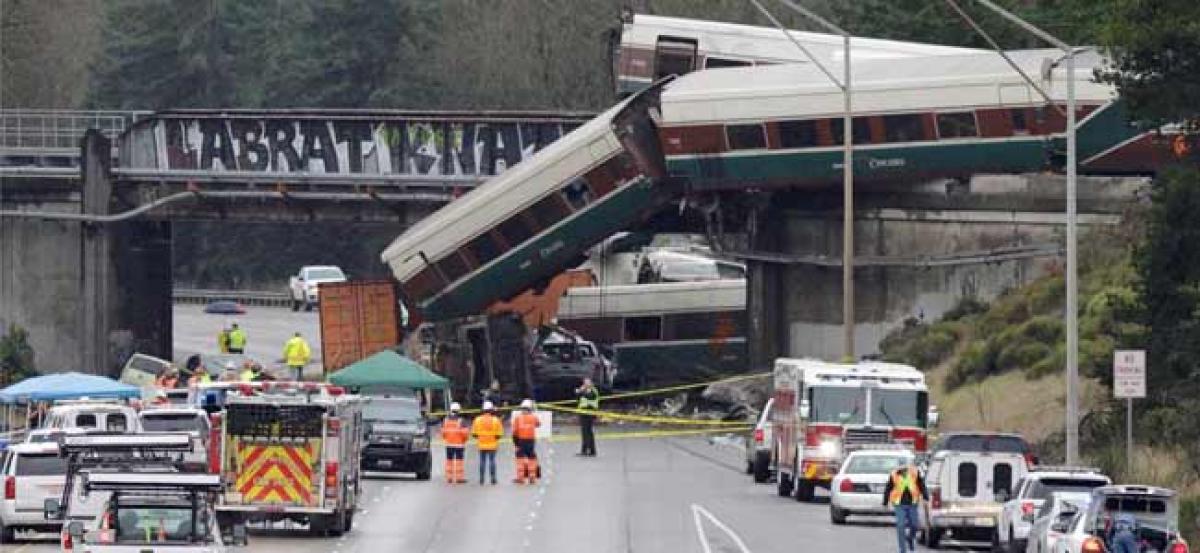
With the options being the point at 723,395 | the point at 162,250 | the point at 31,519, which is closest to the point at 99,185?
the point at 162,250

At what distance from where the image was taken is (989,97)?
67.4 metres

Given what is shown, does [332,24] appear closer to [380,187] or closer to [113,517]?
[380,187]

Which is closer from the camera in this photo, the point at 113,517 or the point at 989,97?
the point at 113,517

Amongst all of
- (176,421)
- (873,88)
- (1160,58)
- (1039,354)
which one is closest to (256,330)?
Answer: (873,88)

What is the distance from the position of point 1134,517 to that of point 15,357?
5229 centimetres

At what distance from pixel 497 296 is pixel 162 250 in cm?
1432

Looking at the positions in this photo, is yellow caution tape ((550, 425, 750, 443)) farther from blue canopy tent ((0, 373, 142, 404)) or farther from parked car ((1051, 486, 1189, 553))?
parked car ((1051, 486, 1189, 553))

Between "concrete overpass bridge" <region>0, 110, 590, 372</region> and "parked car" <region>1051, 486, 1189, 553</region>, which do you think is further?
"concrete overpass bridge" <region>0, 110, 590, 372</region>

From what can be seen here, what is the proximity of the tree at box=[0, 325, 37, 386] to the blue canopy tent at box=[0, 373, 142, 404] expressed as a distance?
21.8 meters

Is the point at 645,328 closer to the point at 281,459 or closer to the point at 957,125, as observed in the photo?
the point at 957,125

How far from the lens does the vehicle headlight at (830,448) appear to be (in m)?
49.6

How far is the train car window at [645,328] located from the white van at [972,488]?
121 feet

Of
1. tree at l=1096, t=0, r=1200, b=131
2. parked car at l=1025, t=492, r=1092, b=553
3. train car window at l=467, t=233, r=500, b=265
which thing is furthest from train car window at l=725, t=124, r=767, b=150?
parked car at l=1025, t=492, r=1092, b=553

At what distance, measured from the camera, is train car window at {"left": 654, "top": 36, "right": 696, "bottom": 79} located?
7500 cm
